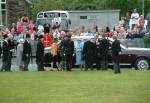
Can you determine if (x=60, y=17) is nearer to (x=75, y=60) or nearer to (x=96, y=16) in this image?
(x=96, y=16)

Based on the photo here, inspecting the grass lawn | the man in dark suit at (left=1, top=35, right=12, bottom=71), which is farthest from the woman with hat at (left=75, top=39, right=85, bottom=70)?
the grass lawn

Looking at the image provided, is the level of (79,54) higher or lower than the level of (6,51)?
lower

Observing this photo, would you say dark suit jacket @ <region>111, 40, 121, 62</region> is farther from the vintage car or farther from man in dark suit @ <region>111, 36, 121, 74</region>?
the vintage car

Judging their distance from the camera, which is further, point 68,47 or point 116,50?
point 68,47

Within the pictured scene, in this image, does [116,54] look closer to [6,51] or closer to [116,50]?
[116,50]

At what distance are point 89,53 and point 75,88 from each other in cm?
988

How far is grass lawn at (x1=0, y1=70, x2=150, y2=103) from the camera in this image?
17652mm

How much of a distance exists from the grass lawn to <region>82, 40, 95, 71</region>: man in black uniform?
159 inches

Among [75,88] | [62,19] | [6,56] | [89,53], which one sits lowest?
[75,88]

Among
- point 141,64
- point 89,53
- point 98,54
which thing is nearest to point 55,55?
point 89,53

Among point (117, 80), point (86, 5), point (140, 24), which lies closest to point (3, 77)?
point (117, 80)

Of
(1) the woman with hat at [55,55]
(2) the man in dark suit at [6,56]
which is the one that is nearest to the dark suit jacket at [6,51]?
(2) the man in dark suit at [6,56]

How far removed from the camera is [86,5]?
8694cm

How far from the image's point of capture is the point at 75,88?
20.5 metres
